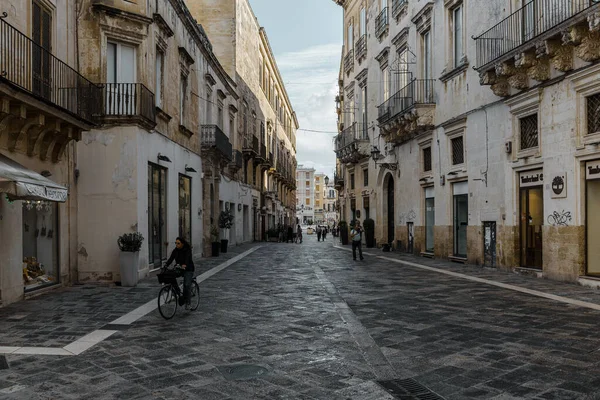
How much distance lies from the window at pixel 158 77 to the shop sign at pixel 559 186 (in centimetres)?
1108

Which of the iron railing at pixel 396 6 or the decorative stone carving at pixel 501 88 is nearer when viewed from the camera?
the decorative stone carving at pixel 501 88

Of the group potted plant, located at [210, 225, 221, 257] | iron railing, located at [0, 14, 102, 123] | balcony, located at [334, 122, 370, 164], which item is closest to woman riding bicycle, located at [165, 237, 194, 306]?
iron railing, located at [0, 14, 102, 123]

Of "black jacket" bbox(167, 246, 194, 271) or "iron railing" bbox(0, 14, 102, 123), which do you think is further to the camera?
"iron railing" bbox(0, 14, 102, 123)

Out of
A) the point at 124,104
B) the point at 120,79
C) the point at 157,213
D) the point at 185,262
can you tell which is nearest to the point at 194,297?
the point at 185,262

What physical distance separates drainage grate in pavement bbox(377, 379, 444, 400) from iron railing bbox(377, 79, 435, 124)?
16693mm

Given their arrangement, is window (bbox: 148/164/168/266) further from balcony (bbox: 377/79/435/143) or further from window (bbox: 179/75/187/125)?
balcony (bbox: 377/79/435/143)

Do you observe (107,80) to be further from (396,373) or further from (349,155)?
(349,155)

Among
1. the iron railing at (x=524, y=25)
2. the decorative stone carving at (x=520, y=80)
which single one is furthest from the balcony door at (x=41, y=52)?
the decorative stone carving at (x=520, y=80)

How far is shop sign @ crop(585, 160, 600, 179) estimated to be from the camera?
11.9 meters

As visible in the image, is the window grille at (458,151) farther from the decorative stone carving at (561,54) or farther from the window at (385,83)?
the window at (385,83)

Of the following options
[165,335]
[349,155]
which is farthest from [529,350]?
[349,155]

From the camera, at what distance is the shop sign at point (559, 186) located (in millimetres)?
12781

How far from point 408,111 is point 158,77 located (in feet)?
32.4

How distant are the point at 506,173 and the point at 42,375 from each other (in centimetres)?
1334
